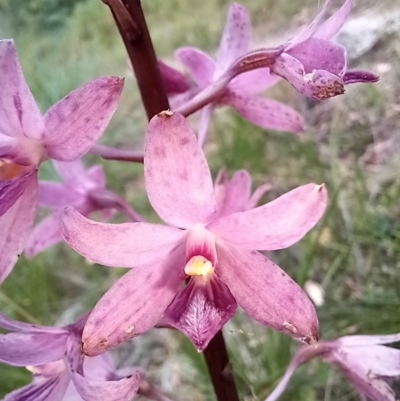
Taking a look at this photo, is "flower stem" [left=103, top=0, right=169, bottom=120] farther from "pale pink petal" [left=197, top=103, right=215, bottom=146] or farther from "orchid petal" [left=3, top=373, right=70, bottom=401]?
"orchid petal" [left=3, top=373, right=70, bottom=401]

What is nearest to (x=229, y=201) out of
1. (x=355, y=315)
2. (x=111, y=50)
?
(x=355, y=315)

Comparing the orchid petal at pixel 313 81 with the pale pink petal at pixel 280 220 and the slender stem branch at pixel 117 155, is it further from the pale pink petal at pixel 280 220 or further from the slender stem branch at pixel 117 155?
the slender stem branch at pixel 117 155

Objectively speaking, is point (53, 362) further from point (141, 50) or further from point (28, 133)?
point (141, 50)

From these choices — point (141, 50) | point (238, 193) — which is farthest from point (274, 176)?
point (141, 50)

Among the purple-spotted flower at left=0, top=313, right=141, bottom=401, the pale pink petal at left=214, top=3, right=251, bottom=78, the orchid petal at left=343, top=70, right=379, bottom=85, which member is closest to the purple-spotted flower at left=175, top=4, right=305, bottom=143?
the pale pink petal at left=214, top=3, right=251, bottom=78

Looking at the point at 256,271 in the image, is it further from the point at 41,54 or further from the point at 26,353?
the point at 41,54

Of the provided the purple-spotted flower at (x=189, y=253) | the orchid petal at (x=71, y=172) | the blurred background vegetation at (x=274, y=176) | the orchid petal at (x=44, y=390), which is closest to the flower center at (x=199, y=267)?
the purple-spotted flower at (x=189, y=253)

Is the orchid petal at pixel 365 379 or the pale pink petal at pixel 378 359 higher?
the pale pink petal at pixel 378 359

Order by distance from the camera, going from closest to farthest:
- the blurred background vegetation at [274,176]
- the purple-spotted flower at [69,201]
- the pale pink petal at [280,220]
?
the pale pink petal at [280,220] < the purple-spotted flower at [69,201] < the blurred background vegetation at [274,176]
